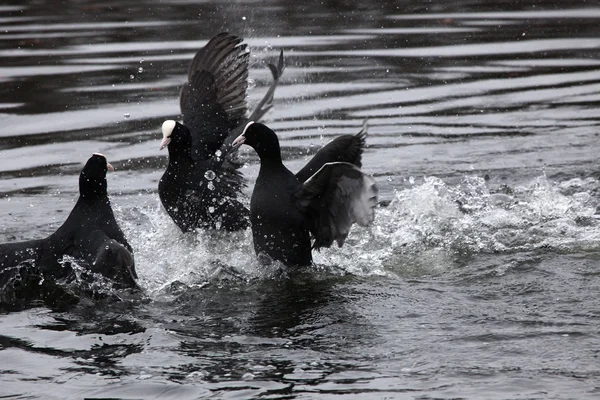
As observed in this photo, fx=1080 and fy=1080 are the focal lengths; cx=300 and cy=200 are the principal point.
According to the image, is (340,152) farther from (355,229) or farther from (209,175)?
(209,175)

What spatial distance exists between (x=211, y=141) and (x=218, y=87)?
525 millimetres

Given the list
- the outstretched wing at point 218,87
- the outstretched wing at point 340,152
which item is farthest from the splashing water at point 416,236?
the outstretched wing at point 218,87

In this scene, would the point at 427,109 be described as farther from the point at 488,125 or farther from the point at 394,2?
the point at 394,2

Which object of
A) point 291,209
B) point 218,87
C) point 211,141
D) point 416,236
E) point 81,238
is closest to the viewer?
point 81,238

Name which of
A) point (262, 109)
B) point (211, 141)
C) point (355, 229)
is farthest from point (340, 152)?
point (211, 141)

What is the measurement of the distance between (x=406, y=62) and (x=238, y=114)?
187 inches

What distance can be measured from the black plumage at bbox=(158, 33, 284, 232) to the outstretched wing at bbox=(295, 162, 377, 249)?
1.03 m

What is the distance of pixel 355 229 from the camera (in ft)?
23.7

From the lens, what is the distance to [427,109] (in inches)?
414

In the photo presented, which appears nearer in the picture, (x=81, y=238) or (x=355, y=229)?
(x=81, y=238)

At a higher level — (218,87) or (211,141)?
(218,87)

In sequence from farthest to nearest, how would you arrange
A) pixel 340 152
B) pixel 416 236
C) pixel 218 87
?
pixel 218 87 → pixel 416 236 → pixel 340 152

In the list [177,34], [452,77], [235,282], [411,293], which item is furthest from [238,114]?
[177,34]

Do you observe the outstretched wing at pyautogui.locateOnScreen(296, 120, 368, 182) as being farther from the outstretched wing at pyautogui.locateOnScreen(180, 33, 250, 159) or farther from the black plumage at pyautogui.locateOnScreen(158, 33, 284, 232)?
the outstretched wing at pyautogui.locateOnScreen(180, 33, 250, 159)
